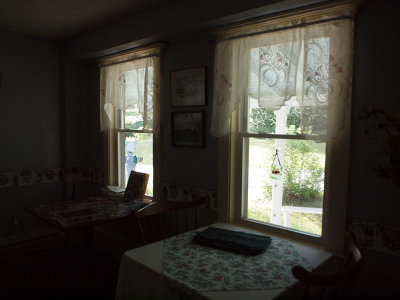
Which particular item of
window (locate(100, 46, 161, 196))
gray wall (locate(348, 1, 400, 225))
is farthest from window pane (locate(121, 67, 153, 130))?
gray wall (locate(348, 1, 400, 225))

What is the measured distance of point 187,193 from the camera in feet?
9.13

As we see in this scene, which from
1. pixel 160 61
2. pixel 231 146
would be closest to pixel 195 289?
pixel 231 146

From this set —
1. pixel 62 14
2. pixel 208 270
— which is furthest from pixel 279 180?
pixel 62 14

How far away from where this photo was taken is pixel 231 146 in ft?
8.05

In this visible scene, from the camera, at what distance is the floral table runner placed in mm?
1438

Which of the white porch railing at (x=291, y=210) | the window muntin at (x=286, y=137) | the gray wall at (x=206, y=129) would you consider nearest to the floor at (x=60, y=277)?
the gray wall at (x=206, y=129)

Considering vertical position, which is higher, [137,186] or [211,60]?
[211,60]

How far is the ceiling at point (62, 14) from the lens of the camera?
8.52 feet

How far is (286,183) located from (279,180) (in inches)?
2.2

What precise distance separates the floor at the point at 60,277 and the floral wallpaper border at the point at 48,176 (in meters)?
0.87

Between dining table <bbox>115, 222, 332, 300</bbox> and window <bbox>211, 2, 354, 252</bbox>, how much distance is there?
0.34 metres

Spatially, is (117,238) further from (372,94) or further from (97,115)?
(372,94)

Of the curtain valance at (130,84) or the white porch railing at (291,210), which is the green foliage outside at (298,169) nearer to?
the white porch railing at (291,210)

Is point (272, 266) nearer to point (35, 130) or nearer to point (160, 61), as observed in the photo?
point (160, 61)
